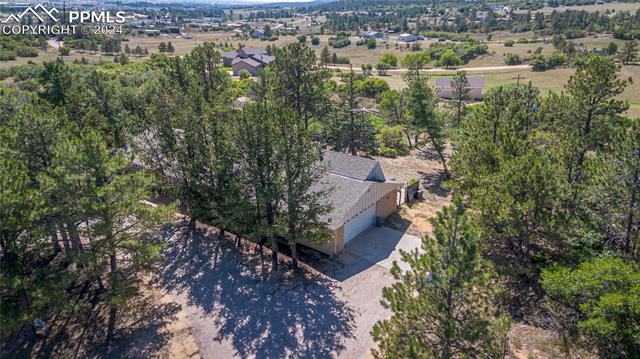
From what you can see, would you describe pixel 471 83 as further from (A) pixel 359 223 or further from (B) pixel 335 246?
(B) pixel 335 246

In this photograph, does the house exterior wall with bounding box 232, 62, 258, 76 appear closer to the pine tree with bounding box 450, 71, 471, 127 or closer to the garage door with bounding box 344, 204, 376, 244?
the pine tree with bounding box 450, 71, 471, 127

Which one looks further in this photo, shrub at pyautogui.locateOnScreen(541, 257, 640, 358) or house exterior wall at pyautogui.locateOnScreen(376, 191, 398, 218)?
house exterior wall at pyautogui.locateOnScreen(376, 191, 398, 218)

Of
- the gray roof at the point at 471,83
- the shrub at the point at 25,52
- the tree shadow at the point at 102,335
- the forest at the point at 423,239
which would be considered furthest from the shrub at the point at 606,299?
the shrub at the point at 25,52

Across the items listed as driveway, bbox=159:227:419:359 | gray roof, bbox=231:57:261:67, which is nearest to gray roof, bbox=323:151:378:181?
driveway, bbox=159:227:419:359

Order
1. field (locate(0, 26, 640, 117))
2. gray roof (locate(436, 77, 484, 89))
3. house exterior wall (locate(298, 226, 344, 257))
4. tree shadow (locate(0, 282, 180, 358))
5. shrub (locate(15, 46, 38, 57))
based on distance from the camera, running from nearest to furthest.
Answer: tree shadow (locate(0, 282, 180, 358))
house exterior wall (locate(298, 226, 344, 257))
gray roof (locate(436, 77, 484, 89))
field (locate(0, 26, 640, 117))
shrub (locate(15, 46, 38, 57))

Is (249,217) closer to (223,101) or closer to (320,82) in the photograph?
(223,101)

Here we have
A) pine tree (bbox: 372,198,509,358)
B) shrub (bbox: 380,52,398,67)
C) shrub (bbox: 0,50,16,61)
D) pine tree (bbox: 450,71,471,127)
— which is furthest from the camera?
shrub (bbox: 380,52,398,67)

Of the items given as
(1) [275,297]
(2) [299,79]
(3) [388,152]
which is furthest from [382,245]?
(2) [299,79]
